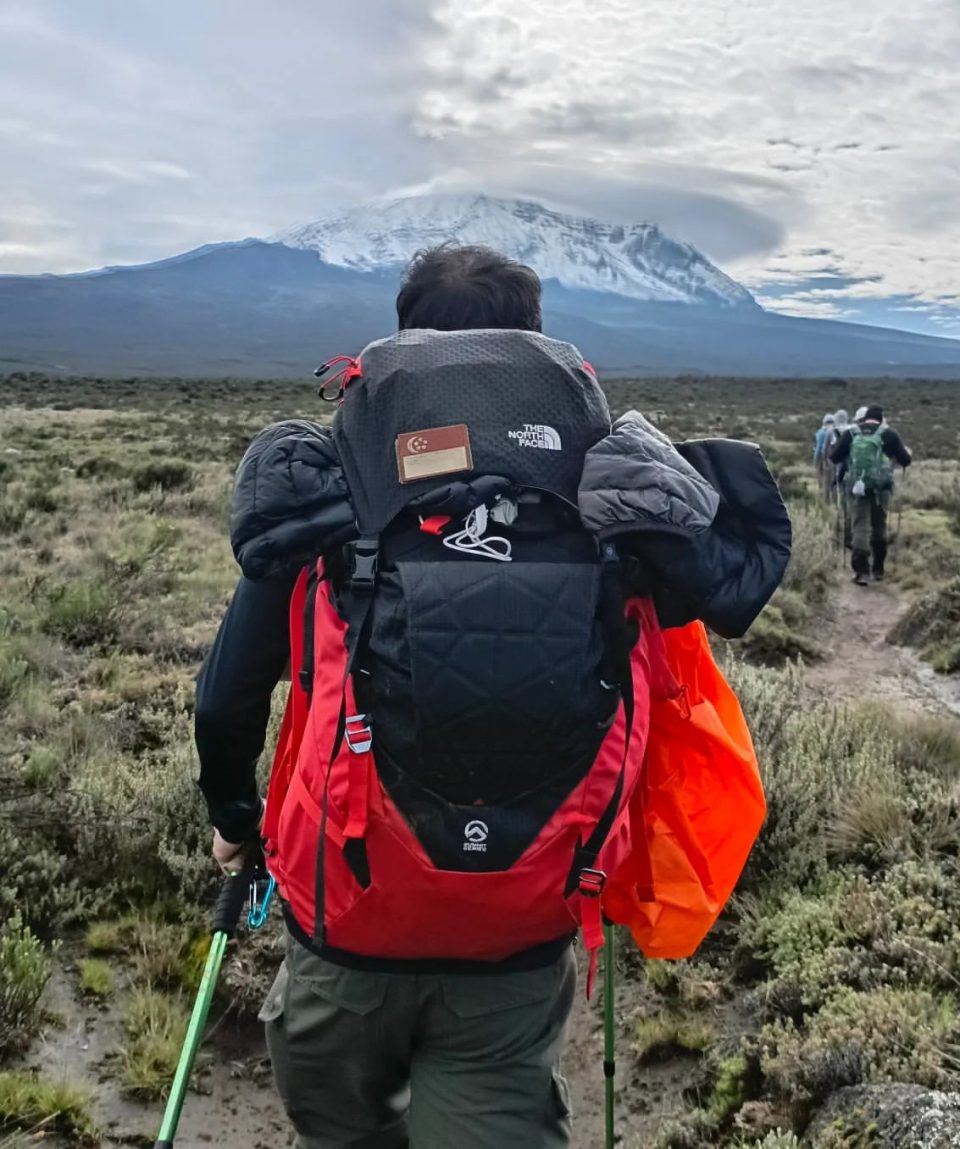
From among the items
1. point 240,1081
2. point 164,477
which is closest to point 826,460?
point 164,477

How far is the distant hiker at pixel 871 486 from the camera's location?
9.62 m

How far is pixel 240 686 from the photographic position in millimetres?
1651

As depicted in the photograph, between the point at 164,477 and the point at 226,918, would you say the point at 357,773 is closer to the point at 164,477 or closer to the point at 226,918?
the point at 226,918

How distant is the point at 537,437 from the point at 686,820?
0.72m

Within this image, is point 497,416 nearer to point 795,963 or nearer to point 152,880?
point 795,963

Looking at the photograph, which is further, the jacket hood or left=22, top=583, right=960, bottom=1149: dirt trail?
left=22, top=583, right=960, bottom=1149: dirt trail

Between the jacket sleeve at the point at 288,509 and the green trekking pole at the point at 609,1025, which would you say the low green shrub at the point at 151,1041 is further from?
the jacket sleeve at the point at 288,509

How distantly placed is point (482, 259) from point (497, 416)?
0.37 metres

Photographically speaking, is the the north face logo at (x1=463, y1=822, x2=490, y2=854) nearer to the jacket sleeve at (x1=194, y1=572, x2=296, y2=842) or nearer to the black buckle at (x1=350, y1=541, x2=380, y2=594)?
the black buckle at (x1=350, y1=541, x2=380, y2=594)

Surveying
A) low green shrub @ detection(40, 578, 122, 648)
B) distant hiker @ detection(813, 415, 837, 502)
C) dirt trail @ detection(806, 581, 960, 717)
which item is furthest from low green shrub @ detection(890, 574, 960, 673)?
low green shrub @ detection(40, 578, 122, 648)

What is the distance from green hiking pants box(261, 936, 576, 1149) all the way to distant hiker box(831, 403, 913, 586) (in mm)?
8886

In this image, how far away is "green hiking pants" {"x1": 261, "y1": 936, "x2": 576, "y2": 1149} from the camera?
1517 millimetres

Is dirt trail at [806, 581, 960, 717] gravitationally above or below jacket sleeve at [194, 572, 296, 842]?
below

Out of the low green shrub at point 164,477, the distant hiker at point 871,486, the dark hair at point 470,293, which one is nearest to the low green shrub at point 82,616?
the dark hair at point 470,293
